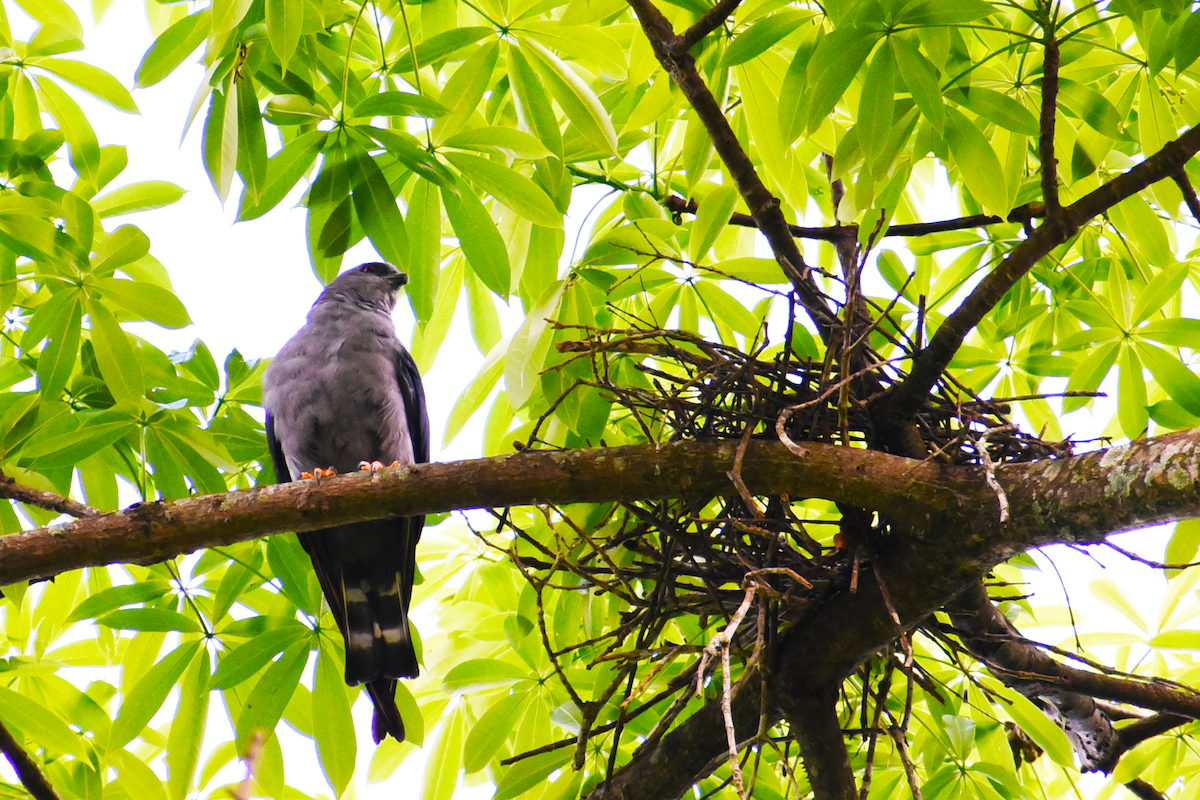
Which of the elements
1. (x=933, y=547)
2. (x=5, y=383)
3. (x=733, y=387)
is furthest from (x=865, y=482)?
(x=5, y=383)

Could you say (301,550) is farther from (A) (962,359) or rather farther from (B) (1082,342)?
(B) (1082,342)

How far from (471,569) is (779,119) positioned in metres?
2.34

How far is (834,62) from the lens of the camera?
2.14m

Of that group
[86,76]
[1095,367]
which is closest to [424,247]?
[86,76]

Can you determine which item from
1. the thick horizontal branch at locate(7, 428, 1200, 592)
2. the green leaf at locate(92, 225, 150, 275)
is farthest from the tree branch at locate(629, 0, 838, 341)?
the green leaf at locate(92, 225, 150, 275)

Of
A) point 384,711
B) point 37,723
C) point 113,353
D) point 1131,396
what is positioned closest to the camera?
point 113,353

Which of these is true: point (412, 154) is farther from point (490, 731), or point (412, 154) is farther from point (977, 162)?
point (490, 731)

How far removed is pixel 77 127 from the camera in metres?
3.05

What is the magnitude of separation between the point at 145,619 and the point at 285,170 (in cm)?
138

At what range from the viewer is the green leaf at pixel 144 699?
285 centimetres

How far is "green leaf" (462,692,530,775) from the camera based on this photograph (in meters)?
2.94

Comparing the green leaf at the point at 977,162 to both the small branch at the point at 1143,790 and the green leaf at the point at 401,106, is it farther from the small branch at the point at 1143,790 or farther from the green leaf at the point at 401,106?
the small branch at the point at 1143,790

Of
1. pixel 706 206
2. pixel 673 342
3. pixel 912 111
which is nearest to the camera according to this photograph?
pixel 912 111

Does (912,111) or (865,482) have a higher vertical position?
(912,111)
